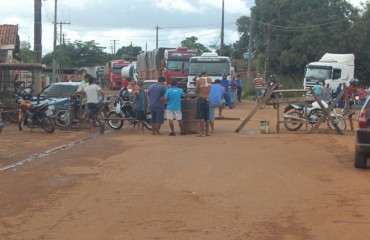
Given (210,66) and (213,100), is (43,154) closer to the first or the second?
(213,100)

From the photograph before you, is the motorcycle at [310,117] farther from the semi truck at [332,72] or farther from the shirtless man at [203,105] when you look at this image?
the semi truck at [332,72]

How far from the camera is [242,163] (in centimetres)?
1054

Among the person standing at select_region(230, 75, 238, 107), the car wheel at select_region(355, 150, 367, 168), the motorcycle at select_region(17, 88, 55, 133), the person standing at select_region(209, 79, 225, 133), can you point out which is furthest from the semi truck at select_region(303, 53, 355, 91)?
the car wheel at select_region(355, 150, 367, 168)

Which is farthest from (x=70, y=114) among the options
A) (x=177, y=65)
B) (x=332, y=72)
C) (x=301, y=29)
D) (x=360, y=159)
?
(x=301, y=29)

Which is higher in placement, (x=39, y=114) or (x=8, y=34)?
(x=8, y=34)

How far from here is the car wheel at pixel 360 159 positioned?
32.7 feet

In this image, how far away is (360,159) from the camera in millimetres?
10023

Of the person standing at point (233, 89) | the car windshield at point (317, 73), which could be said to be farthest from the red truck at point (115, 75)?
the person standing at point (233, 89)

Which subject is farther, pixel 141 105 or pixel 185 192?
pixel 141 105

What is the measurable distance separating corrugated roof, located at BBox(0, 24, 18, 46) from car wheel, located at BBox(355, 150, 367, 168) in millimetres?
29460

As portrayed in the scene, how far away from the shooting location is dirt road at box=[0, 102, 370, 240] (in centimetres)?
597

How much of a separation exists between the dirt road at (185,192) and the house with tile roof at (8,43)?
870 inches

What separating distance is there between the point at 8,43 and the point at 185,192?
30.3 metres

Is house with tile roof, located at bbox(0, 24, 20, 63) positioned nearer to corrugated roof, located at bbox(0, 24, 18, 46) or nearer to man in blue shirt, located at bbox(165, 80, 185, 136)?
corrugated roof, located at bbox(0, 24, 18, 46)
